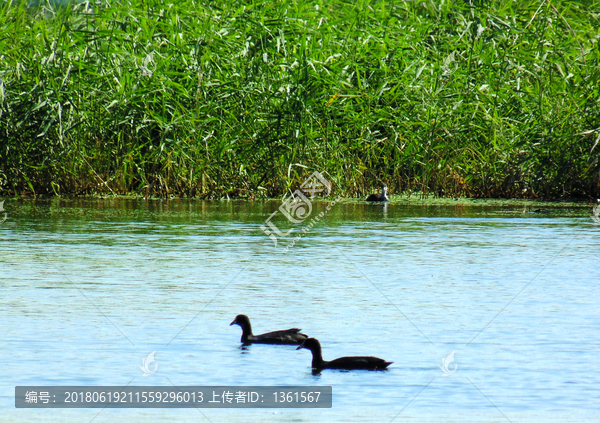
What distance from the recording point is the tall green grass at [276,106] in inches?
604

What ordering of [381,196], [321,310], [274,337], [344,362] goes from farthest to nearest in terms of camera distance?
1. [381,196]
2. [321,310]
3. [274,337]
4. [344,362]

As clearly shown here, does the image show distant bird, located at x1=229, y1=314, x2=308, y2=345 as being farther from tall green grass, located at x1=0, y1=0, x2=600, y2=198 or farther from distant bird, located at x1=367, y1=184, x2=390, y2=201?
distant bird, located at x1=367, y1=184, x2=390, y2=201

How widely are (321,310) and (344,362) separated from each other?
1745 mm

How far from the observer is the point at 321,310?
25.7ft

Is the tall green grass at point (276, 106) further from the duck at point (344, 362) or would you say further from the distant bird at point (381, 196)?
the duck at point (344, 362)

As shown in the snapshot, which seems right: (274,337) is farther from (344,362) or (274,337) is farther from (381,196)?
(381,196)

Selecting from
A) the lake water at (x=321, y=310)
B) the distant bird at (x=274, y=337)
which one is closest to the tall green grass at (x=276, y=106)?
the lake water at (x=321, y=310)

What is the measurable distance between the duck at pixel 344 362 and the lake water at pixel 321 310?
59 mm

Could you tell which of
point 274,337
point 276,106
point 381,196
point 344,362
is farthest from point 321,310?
point 276,106

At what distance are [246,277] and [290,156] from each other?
6.28m

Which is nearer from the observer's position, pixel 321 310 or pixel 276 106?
pixel 321 310

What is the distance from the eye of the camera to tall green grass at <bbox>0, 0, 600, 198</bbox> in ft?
50.3

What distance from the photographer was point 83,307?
7.82 m

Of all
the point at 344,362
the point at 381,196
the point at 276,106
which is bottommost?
the point at 344,362
